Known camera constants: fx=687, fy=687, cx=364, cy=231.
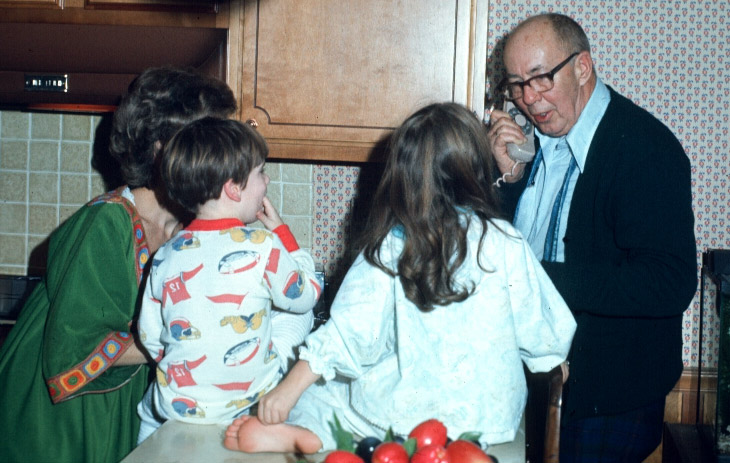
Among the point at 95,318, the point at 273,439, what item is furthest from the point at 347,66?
the point at 273,439

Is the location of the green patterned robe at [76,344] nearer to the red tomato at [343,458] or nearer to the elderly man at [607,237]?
the red tomato at [343,458]

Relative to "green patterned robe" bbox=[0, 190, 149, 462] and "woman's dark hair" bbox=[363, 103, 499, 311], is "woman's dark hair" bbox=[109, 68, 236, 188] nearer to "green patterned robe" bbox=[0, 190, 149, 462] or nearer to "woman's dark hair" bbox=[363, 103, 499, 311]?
"green patterned robe" bbox=[0, 190, 149, 462]

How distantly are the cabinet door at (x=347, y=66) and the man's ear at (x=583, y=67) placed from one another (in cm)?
31

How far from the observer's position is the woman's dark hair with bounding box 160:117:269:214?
1.37 meters

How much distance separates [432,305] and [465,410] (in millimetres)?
208

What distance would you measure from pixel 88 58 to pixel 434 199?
40.7 inches

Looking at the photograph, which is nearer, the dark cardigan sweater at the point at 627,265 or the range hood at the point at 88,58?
the dark cardigan sweater at the point at 627,265

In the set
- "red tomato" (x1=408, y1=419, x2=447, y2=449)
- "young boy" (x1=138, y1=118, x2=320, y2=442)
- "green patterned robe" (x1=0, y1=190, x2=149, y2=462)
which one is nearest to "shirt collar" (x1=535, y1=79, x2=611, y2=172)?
"young boy" (x1=138, y1=118, x2=320, y2=442)

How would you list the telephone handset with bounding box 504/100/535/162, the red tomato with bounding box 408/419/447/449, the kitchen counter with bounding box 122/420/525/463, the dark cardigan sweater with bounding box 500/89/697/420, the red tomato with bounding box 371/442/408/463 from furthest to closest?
the telephone handset with bounding box 504/100/535/162 → the dark cardigan sweater with bounding box 500/89/697/420 → the kitchen counter with bounding box 122/420/525/463 → the red tomato with bounding box 408/419/447/449 → the red tomato with bounding box 371/442/408/463

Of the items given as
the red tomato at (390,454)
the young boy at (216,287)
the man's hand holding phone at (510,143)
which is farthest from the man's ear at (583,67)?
the red tomato at (390,454)

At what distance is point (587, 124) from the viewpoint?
1616mm

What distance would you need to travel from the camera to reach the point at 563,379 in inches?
54.5

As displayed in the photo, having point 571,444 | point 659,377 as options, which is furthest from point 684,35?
point 571,444

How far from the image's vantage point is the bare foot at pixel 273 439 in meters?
1.21
